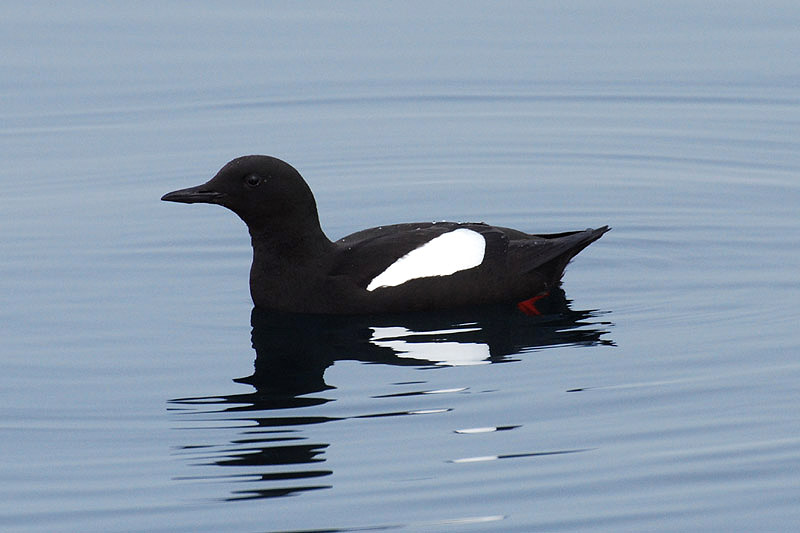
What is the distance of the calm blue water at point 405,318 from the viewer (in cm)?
695

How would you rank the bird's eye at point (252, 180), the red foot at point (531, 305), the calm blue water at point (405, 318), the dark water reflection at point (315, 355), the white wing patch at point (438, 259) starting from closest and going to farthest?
1. the calm blue water at point (405, 318)
2. the dark water reflection at point (315, 355)
3. the white wing patch at point (438, 259)
4. the bird's eye at point (252, 180)
5. the red foot at point (531, 305)

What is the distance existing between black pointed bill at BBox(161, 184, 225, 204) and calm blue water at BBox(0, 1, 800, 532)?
677 mm

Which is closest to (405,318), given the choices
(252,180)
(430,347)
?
(430,347)

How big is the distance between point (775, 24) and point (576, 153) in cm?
379

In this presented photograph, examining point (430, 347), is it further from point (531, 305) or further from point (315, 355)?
point (531, 305)

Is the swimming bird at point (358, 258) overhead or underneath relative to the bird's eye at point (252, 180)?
underneath

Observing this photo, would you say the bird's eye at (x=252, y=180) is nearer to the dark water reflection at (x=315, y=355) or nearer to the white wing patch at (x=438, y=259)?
the dark water reflection at (x=315, y=355)

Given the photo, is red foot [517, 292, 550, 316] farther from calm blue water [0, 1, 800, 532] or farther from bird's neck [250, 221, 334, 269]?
bird's neck [250, 221, 334, 269]

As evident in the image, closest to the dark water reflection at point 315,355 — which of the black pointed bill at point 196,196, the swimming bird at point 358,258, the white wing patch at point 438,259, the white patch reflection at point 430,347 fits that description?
the white patch reflection at point 430,347

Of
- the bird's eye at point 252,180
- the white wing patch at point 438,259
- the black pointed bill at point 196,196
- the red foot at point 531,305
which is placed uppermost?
the bird's eye at point 252,180

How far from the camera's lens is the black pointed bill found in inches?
373

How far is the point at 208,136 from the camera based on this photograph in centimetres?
1348

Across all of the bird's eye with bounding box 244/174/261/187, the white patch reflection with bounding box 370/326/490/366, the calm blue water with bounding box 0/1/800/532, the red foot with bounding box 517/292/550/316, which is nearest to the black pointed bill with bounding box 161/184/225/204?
the bird's eye with bounding box 244/174/261/187

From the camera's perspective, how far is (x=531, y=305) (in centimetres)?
980
